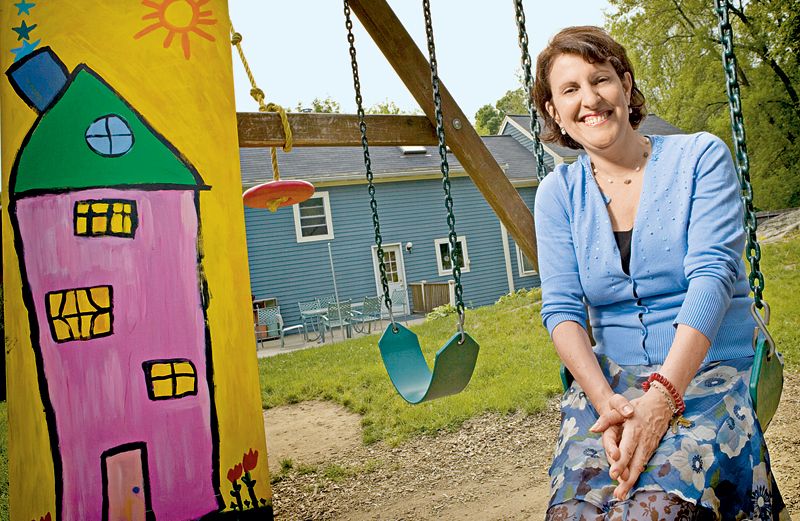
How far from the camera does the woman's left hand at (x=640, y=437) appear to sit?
4.69ft

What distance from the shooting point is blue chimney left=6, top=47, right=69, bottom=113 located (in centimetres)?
212

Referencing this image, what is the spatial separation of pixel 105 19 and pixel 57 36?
0.50 ft

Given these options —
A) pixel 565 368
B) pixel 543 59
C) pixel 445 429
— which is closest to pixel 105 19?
pixel 543 59

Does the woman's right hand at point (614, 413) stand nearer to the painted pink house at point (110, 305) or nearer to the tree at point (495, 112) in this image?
the painted pink house at point (110, 305)

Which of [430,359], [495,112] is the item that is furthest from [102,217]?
[495,112]

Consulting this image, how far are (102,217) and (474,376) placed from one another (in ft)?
18.0

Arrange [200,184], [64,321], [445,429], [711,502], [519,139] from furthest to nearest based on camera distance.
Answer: [519,139], [445,429], [200,184], [64,321], [711,502]

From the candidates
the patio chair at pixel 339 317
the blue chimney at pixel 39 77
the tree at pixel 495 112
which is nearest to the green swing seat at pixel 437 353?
the blue chimney at pixel 39 77

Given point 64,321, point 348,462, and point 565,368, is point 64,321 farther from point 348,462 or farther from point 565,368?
point 348,462

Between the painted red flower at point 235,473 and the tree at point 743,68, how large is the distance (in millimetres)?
18793

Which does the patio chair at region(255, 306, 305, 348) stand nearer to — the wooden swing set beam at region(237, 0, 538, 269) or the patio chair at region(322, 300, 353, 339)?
the patio chair at region(322, 300, 353, 339)

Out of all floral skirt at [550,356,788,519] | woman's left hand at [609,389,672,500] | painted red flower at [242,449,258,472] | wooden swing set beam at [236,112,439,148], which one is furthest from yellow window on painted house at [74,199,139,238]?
woman's left hand at [609,389,672,500]

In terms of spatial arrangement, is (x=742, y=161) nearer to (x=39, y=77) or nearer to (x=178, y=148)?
(x=178, y=148)

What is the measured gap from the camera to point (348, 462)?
4.88 metres
